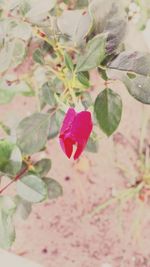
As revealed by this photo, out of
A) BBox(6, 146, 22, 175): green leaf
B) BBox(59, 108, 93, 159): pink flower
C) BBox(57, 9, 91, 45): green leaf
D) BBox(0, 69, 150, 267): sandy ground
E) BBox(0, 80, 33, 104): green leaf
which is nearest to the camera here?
BBox(59, 108, 93, 159): pink flower

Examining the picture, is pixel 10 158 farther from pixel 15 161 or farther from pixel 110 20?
pixel 110 20

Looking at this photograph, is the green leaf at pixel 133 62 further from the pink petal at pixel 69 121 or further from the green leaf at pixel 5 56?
the green leaf at pixel 5 56

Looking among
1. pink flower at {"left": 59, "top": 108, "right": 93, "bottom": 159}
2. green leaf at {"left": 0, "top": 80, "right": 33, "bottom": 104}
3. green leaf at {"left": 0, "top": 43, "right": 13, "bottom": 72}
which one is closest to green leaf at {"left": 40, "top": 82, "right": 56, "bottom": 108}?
green leaf at {"left": 0, "top": 80, "right": 33, "bottom": 104}

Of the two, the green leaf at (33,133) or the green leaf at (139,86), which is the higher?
the green leaf at (139,86)

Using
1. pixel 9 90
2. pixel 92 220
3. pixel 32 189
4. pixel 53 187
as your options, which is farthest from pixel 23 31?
pixel 92 220

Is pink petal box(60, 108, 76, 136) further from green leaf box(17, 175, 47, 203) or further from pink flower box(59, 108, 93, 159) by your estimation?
green leaf box(17, 175, 47, 203)

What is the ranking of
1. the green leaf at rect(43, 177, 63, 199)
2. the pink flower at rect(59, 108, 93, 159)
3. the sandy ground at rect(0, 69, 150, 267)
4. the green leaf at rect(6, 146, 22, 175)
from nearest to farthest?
the pink flower at rect(59, 108, 93, 159) < the green leaf at rect(6, 146, 22, 175) < the green leaf at rect(43, 177, 63, 199) < the sandy ground at rect(0, 69, 150, 267)

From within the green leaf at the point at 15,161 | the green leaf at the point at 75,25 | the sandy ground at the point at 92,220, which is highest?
the green leaf at the point at 75,25

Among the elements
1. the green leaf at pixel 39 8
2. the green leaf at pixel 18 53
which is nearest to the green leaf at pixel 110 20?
the green leaf at pixel 39 8

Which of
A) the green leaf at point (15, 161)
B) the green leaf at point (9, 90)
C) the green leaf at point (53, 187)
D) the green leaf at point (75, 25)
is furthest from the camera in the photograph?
the green leaf at point (53, 187)
